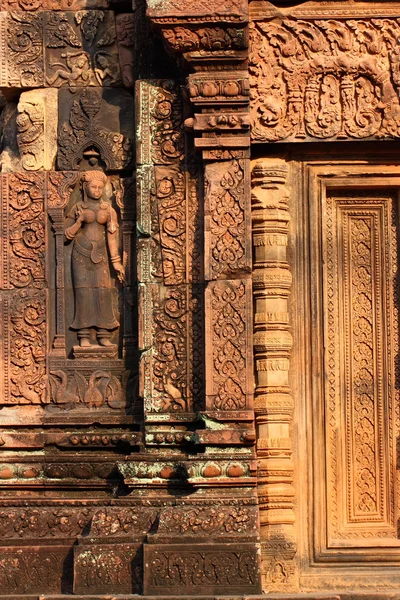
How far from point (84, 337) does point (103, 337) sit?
0.15 m

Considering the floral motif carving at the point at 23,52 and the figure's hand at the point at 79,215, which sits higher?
the floral motif carving at the point at 23,52

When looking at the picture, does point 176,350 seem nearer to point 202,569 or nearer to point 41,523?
point 41,523

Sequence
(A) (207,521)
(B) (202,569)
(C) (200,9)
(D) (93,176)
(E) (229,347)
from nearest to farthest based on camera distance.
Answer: (B) (202,569) → (A) (207,521) → (C) (200,9) → (E) (229,347) → (D) (93,176)

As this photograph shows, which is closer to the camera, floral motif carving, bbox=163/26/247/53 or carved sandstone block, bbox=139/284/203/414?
floral motif carving, bbox=163/26/247/53

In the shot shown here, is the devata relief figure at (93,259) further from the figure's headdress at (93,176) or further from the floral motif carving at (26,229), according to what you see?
the floral motif carving at (26,229)

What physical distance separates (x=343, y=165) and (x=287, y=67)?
869 millimetres

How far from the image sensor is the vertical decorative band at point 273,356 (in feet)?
39.4

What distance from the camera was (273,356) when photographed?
39.8ft

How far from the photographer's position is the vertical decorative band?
12.0 m

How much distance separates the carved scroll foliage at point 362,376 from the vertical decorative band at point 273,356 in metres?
0.36

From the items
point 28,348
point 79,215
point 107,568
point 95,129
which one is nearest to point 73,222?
point 79,215

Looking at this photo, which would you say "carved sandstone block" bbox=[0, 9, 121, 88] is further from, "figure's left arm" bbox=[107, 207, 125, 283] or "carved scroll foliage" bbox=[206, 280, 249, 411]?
"carved scroll foliage" bbox=[206, 280, 249, 411]

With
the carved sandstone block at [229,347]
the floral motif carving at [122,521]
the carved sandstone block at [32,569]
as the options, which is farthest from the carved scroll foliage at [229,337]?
the carved sandstone block at [32,569]

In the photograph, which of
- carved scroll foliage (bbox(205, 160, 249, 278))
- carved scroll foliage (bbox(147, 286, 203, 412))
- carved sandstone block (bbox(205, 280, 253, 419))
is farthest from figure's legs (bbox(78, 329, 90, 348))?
carved scroll foliage (bbox(205, 160, 249, 278))
